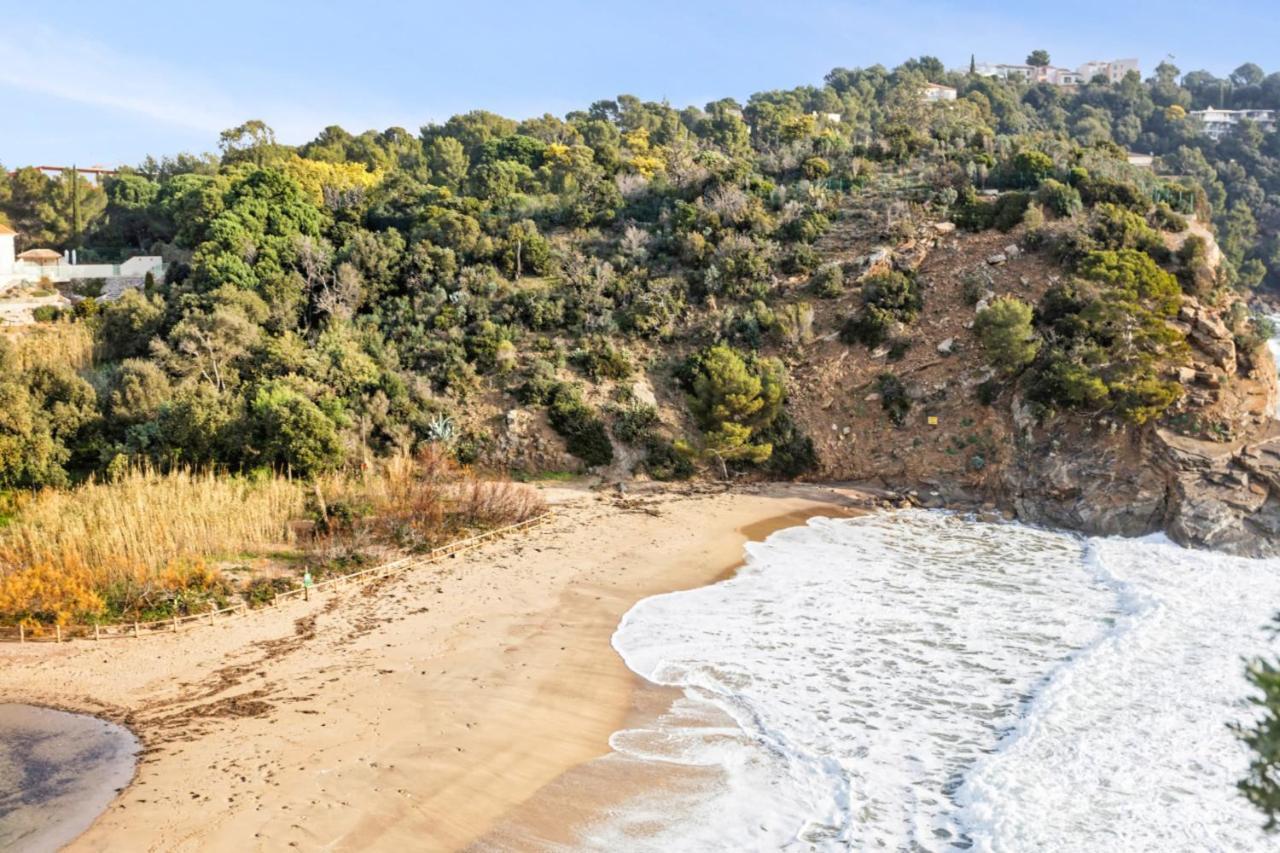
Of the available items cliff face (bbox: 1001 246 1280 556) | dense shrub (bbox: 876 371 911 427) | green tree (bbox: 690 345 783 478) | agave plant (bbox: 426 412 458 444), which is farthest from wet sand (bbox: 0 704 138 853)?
dense shrub (bbox: 876 371 911 427)

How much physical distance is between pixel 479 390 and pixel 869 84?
354 feet

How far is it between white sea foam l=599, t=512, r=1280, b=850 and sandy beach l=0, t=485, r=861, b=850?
4.11ft

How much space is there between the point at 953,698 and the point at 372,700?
31.5ft

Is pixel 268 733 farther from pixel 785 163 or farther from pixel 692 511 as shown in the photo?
pixel 785 163

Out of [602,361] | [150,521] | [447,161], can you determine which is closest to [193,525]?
[150,521]

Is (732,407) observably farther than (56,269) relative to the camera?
No

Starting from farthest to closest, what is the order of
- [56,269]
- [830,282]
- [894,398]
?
[56,269], [830,282], [894,398]

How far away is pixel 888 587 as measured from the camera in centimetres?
1945

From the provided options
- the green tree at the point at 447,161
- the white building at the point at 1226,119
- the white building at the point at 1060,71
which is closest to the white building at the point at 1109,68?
the white building at the point at 1060,71

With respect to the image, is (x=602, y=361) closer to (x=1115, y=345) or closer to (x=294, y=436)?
(x=294, y=436)

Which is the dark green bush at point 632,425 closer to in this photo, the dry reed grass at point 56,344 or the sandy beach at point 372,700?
the sandy beach at point 372,700

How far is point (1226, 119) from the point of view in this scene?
114 m

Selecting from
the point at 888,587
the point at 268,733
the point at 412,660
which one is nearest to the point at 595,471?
the point at 888,587

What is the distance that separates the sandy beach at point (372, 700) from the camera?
10.5 m
